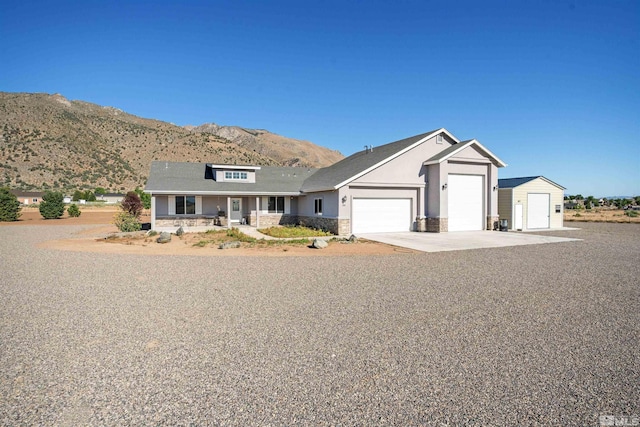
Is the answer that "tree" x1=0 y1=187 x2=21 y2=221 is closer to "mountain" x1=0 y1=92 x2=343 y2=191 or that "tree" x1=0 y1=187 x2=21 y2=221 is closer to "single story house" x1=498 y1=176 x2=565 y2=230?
"mountain" x1=0 y1=92 x2=343 y2=191

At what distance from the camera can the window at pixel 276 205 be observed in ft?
81.8

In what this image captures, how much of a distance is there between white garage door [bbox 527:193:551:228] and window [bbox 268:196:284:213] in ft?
55.3

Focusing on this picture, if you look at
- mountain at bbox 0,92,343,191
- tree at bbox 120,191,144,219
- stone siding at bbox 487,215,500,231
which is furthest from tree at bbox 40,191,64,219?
stone siding at bbox 487,215,500,231

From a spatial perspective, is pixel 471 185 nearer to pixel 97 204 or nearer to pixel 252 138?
pixel 97 204

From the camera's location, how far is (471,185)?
21.5 metres

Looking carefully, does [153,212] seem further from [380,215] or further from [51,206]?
[51,206]

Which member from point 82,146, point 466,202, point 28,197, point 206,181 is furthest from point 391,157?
point 82,146

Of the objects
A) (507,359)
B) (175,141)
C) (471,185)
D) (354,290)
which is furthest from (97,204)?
(507,359)

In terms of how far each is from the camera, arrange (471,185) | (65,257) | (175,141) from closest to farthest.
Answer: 1. (65,257)
2. (471,185)
3. (175,141)

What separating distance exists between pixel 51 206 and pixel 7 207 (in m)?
3.31

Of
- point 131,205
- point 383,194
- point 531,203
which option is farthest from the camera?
point 131,205

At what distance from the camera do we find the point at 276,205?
82.2 ft

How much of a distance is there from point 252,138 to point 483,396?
432 ft

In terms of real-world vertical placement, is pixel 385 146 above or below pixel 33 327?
above
